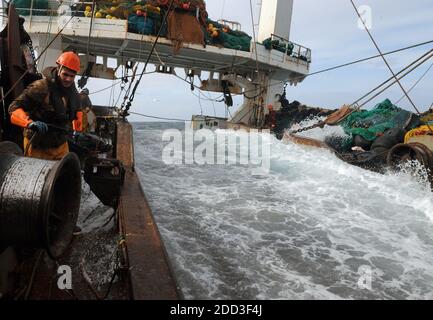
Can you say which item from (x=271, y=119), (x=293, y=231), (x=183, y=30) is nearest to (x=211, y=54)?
(x=183, y=30)

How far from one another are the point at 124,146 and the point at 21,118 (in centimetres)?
347

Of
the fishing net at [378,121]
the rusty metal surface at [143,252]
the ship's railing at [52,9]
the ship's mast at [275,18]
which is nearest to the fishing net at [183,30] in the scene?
the ship's railing at [52,9]

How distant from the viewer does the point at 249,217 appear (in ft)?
18.1

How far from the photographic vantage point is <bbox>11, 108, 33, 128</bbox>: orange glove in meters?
3.41

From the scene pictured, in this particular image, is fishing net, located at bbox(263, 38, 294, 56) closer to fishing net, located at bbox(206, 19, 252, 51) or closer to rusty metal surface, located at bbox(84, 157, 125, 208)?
fishing net, located at bbox(206, 19, 252, 51)

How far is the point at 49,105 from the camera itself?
3855mm

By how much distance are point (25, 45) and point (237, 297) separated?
4.99 m

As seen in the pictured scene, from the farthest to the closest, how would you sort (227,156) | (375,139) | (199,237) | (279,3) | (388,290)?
(279,3)
(227,156)
(375,139)
(199,237)
(388,290)

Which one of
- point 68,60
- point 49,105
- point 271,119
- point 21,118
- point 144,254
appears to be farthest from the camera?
point 271,119

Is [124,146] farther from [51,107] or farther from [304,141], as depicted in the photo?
[304,141]

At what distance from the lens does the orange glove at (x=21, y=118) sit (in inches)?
134

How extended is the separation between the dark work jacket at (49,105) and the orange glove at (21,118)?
0.09m

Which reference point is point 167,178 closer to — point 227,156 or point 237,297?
point 227,156
